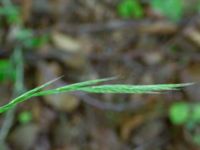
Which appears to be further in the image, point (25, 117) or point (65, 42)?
point (65, 42)

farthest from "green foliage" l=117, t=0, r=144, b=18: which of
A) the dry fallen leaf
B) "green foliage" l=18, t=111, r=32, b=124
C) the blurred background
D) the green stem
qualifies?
"green foliage" l=18, t=111, r=32, b=124

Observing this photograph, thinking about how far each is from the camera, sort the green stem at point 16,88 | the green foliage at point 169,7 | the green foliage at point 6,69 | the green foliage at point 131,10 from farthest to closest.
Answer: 1. the green foliage at point 131,10
2. the green foliage at point 169,7
3. the green foliage at point 6,69
4. the green stem at point 16,88

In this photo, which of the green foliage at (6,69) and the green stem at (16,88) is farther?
the green foliage at (6,69)

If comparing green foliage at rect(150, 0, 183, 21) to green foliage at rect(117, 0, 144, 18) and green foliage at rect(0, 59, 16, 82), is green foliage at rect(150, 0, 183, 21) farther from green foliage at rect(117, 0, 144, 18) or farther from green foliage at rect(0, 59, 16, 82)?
green foliage at rect(0, 59, 16, 82)

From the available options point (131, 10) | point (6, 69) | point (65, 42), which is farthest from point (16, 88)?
point (131, 10)

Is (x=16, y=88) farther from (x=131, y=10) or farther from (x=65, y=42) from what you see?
(x=131, y=10)

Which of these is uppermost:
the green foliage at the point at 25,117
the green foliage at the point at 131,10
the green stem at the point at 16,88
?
the green foliage at the point at 131,10

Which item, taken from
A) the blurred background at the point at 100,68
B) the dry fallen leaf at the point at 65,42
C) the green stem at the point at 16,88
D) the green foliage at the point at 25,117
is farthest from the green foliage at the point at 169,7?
the green foliage at the point at 25,117

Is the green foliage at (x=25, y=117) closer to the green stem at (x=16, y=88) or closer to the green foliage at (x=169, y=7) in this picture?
the green stem at (x=16, y=88)

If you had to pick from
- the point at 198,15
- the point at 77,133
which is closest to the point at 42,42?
the point at 77,133
